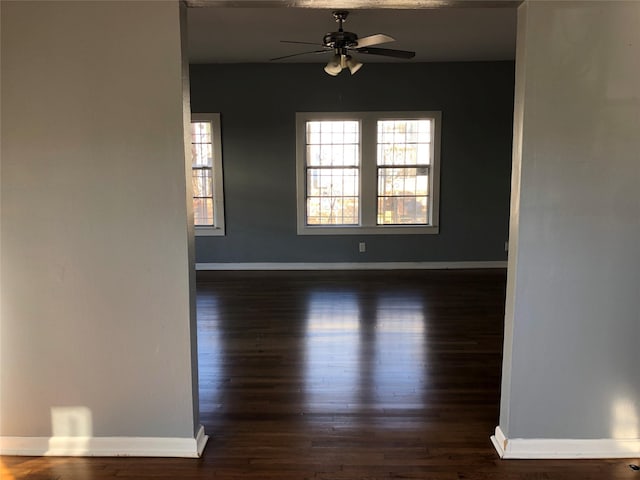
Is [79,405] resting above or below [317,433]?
above

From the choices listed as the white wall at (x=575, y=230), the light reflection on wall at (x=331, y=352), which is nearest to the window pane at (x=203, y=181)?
the light reflection on wall at (x=331, y=352)

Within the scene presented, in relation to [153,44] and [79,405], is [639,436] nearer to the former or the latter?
[79,405]

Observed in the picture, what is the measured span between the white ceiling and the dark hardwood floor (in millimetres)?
2682

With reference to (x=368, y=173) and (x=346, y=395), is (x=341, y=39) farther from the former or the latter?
(x=346, y=395)

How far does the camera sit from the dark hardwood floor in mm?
2182

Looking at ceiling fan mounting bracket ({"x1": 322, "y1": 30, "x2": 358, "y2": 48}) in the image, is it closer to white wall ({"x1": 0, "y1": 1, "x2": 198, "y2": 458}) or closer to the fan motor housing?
the fan motor housing

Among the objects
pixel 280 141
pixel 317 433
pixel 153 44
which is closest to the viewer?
pixel 153 44

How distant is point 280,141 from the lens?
6484 mm

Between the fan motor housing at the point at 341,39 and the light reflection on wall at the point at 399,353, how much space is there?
95.9 inches

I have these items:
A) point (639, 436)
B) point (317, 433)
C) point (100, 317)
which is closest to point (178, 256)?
point (100, 317)

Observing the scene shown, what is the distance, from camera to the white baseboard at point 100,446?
7.47 feet

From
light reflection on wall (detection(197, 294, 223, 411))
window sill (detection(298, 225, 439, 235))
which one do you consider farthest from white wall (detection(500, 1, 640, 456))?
window sill (detection(298, 225, 439, 235))

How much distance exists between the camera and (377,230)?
659cm

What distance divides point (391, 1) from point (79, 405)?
2.30 meters
